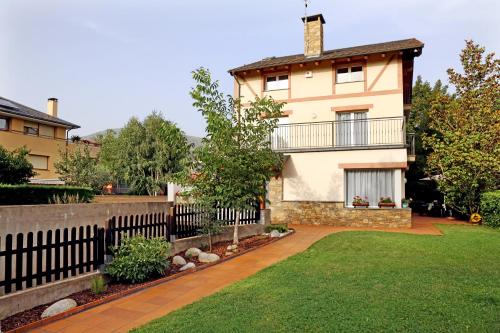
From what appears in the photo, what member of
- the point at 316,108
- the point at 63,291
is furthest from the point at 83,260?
the point at 316,108

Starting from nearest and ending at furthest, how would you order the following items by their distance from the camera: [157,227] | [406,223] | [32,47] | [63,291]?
[63,291]
[157,227]
[406,223]
[32,47]

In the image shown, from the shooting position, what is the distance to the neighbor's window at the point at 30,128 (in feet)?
86.6

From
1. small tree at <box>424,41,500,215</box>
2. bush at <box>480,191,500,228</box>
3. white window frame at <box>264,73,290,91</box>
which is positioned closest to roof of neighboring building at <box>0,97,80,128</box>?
white window frame at <box>264,73,290,91</box>

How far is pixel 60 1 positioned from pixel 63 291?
10838mm

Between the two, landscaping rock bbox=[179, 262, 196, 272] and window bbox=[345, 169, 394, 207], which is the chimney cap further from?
landscaping rock bbox=[179, 262, 196, 272]

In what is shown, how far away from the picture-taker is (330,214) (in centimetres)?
1537

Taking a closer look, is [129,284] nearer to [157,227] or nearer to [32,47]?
[157,227]

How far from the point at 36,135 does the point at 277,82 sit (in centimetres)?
2024

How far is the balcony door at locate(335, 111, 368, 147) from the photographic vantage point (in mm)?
15956

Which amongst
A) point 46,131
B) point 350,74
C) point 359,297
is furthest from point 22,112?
point 359,297

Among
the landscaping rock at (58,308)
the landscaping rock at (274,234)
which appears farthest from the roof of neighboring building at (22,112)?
the landscaping rock at (58,308)

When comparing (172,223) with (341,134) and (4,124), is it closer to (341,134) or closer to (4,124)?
(341,134)

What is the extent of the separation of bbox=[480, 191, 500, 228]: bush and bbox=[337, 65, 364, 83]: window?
7587 millimetres

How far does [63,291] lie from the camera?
215 inches
